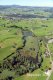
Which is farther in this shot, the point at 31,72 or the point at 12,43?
the point at 12,43

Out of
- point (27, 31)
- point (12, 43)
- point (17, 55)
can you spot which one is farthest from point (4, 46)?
point (27, 31)

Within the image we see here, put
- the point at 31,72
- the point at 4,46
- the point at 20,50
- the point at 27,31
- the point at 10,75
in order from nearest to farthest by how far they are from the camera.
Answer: the point at 10,75, the point at 31,72, the point at 20,50, the point at 4,46, the point at 27,31

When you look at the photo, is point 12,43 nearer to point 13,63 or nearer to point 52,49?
point 52,49

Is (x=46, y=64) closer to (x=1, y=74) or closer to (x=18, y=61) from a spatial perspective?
(x=18, y=61)

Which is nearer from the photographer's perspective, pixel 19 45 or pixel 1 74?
pixel 1 74

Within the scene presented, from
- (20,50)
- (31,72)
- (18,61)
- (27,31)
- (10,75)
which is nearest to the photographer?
(10,75)

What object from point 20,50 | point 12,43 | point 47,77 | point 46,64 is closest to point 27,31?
point 12,43

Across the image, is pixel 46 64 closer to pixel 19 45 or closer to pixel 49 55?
pixel 49 55

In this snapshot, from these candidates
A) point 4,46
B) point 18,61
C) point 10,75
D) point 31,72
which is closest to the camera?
point 10,75
